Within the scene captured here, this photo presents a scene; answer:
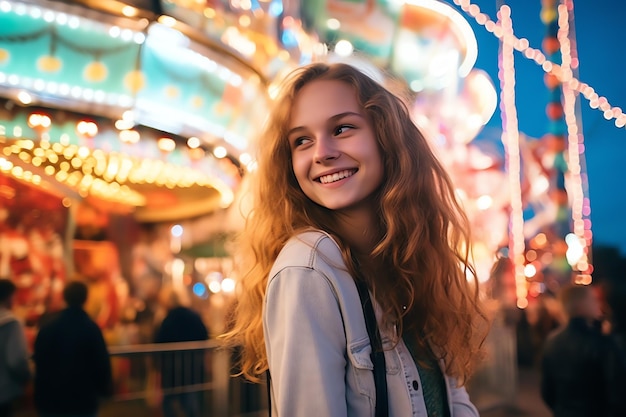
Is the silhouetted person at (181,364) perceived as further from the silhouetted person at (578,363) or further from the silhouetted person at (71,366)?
the silhouetted person at (578,363)

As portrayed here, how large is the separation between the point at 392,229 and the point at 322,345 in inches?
19.0

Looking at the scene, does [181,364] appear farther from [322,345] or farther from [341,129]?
[322,345]

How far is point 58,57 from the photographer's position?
6148 millimetres

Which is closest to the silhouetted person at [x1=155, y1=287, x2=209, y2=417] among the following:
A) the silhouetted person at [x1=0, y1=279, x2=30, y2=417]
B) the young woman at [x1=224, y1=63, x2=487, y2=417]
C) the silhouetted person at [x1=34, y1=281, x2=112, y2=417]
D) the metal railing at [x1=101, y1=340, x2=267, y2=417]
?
the metal railing at [x1=101, y1=340, x2=267, y2=417]

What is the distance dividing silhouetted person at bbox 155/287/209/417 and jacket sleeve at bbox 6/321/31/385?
2344 millimetres

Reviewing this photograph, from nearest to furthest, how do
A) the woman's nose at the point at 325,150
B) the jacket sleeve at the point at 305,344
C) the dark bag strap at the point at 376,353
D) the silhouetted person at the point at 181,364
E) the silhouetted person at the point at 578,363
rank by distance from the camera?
the jacket sleeve at the point at 305,344 < the dark bag strap at the point at 376,353 < the woman's nose at the point at 325,150 < the silhouetted person at the point at 578,363 < the silhouetted person at the point at 181,364

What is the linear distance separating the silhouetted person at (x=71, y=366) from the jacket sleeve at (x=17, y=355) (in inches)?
4.6

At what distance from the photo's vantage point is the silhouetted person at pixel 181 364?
7.25 meters

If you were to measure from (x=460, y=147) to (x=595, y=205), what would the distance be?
46862mm

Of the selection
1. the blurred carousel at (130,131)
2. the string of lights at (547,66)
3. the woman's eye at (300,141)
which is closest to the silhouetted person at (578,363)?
the blurred carousel at (130,131)

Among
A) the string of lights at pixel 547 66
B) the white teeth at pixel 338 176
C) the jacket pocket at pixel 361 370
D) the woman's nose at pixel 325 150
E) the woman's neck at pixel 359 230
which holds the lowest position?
the jacket pocket at pixel 361 370

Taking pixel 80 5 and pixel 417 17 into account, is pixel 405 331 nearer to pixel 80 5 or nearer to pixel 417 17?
pixel 80 5

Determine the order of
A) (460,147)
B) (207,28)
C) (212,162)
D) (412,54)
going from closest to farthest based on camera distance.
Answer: (207,28) → (212,162) → (412,54) → (460,147)

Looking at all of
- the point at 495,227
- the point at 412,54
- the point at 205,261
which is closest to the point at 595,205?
the point at 495,227
